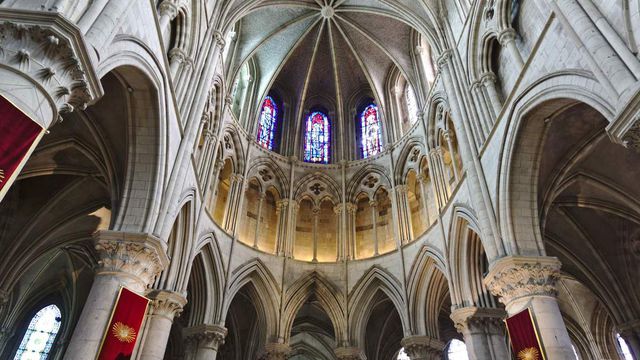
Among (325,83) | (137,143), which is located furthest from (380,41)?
(137,143)

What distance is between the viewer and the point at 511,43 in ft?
36.7

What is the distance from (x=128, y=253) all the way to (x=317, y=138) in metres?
14.1

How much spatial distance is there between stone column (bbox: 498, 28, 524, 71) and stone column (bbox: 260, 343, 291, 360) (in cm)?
1098

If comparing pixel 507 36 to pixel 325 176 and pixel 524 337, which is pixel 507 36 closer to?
pixel 524 337

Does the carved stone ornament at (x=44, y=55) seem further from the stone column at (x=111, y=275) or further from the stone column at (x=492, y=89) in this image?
the stone column at (x=492, y=89)

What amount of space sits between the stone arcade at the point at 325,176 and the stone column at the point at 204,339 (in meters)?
0.07

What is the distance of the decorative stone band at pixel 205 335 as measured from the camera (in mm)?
13758

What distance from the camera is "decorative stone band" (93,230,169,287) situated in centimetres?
841

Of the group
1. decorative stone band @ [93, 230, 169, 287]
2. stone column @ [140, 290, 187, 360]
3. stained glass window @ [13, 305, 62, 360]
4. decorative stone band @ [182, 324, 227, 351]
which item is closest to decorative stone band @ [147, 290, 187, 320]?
stone column @ [140, 290, 187, 360]

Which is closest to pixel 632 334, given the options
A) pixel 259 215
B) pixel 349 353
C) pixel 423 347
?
pixel 423 347

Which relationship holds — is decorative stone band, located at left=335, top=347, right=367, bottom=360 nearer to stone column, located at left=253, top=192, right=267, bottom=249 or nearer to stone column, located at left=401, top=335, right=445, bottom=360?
stone column, located at left=401, top=335, right=445, bottom=360

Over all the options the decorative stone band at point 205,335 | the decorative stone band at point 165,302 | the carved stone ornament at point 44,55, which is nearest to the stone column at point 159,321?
the decorative stone band at point 165,302

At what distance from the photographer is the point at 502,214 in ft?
34.5

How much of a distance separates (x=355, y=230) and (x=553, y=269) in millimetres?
10042
